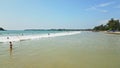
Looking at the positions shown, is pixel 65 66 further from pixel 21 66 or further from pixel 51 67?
pixel 21 66

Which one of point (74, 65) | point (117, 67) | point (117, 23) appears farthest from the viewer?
point (117, 23)

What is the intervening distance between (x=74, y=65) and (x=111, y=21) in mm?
122950

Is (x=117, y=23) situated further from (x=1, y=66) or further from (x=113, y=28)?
(x=1, y=66)

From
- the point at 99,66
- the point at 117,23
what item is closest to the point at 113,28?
the point at 117,23

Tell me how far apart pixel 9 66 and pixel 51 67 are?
2.18 m

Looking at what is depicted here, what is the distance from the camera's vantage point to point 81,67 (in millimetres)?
10227

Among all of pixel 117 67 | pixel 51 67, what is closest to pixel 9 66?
pixel 51 67

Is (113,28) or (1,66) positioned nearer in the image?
(1,66)

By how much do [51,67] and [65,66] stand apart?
0.76 meters

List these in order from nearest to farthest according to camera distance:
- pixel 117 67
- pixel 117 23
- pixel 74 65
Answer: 1. pixel 117 67
2. pixel 74 65
3. pixel 117 23

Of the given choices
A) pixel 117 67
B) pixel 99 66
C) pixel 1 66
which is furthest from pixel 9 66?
pixel 117 67

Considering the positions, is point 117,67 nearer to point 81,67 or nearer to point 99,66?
point 99,66

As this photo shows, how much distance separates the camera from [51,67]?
33.6ft

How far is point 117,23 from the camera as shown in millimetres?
123688
